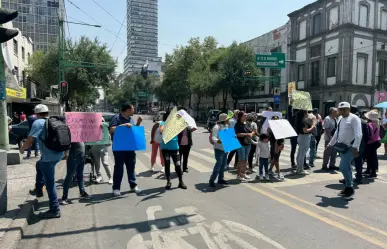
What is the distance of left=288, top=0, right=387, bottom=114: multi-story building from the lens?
101 ft

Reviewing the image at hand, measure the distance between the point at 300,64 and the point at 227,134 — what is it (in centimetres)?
3232

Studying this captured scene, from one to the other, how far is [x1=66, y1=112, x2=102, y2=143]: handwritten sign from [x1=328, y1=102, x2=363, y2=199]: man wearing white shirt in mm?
4882

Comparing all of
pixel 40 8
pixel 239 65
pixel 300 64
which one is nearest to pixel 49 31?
pixel 40 8

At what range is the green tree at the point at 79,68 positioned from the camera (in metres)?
33.1

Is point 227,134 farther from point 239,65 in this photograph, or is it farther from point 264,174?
point 239,65

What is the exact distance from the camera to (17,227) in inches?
173

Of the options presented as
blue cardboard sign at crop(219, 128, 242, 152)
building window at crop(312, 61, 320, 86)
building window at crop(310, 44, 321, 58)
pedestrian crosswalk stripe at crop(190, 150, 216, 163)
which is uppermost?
building window at crop(310, 44, 321, 58)

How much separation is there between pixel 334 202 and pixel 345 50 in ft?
94.2

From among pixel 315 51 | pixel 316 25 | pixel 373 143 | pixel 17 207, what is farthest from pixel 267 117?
pixel 316 25

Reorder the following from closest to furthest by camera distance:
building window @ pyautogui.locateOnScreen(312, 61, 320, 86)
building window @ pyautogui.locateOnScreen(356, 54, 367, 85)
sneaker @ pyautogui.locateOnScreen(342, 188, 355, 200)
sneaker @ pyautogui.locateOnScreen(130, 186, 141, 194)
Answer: sneaker @ pyautogui.locateOnScreen(342, 188, 355, 200), sneaker @ pyautogui.locateOnScreen(130, 186, 141, 194), building window @ pyautogui.locateOnScreen(356, 54, 367, 85), building window @ pyautogui.locateOnScreen(312, 61, 320, 86)

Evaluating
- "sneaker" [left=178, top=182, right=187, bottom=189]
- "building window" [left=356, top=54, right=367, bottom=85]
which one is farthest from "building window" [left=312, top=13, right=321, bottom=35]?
"sneaker" [left=178, top=182, right=187, bottom=189]

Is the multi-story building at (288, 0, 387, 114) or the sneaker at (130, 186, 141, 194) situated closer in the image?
the sneaker at (130, 186, 141, 194)

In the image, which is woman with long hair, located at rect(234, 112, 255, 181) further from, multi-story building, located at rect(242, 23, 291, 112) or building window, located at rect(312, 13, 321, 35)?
building window, located at rect(312, 13, 321, 35)

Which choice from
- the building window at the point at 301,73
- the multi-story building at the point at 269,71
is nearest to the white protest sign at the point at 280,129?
the multi-story building at the point at 269,71
